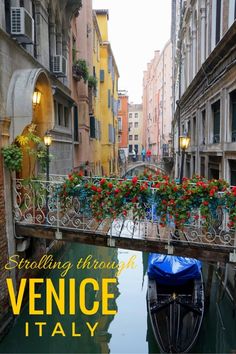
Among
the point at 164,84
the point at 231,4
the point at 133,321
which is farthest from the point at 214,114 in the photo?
the point at 164,84

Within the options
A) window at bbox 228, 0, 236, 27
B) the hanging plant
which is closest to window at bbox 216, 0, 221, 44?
Result: window at bbox 228, 0, 236, 27

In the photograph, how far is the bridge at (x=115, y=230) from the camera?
6406mm

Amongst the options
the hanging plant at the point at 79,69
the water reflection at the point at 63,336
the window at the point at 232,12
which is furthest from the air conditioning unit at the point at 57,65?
the water reflection at the point at 63,336

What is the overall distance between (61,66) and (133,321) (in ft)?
27.6

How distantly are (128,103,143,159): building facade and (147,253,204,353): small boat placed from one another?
6277 cm

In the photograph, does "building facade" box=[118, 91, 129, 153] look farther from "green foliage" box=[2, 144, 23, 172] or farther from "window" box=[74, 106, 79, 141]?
"green foliage" box=[2, 144, 23, 172]

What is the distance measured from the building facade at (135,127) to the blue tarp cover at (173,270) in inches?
2467

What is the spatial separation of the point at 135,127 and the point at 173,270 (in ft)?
220

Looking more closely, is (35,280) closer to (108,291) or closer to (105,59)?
(108,291)

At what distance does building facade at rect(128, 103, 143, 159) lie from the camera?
71500 millimetres

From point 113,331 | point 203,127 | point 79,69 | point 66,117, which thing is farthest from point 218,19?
point 113,331

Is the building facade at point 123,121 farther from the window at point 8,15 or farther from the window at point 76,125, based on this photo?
the window at point 8,15

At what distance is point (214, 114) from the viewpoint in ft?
38.4

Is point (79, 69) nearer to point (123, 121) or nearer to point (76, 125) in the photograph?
point (76, 125)
